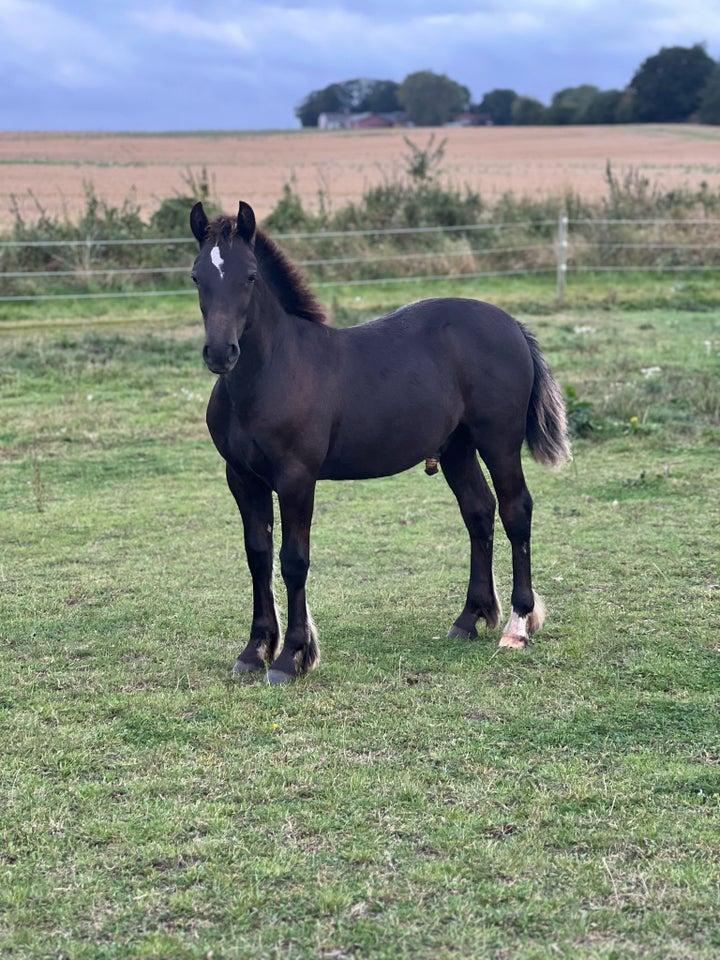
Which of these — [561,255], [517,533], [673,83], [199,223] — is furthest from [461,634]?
[673,83]

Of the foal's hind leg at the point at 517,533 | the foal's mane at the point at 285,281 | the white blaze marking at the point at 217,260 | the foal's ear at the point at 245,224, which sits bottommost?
the foal's hind leg at the point at 517,533

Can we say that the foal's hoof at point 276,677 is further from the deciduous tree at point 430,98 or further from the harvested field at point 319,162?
the deciduous tree at point 430,98

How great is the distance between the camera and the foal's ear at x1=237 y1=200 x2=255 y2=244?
15.7 feet

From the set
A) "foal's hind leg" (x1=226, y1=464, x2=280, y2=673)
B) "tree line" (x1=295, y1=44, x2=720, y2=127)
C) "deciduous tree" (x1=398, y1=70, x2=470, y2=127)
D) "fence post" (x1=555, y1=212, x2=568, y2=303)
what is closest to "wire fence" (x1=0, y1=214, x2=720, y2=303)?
"fence post" (x1=555, y1=212, x2=568, y2=303)

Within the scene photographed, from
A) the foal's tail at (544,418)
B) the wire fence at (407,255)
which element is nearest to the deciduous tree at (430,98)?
the wire fence at (407,255)

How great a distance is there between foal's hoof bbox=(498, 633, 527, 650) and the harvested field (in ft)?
50.9

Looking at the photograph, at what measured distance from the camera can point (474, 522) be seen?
19.5 ft

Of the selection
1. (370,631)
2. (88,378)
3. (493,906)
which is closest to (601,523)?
(370,631)

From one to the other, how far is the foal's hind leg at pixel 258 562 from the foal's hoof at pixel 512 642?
1162mm

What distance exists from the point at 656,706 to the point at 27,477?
6.11 metres

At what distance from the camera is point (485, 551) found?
593 cm

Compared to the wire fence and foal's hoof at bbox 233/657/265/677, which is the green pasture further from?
the wire fence

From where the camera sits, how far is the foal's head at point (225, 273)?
15.5 feet

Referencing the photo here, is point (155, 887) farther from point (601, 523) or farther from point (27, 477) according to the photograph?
point (27, 477)
